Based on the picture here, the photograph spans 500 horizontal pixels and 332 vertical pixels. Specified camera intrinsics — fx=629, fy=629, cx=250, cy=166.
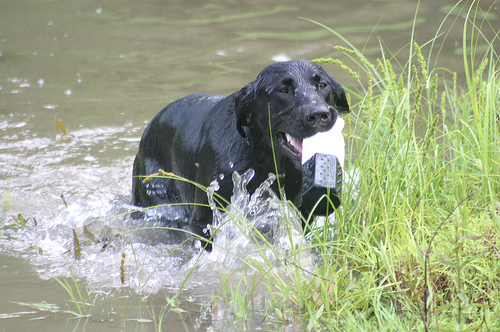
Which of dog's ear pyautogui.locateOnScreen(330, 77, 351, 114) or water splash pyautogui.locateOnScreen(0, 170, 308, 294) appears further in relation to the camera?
dog's ear pyautogui.locateOnScreen(330, 77, 351, 114)

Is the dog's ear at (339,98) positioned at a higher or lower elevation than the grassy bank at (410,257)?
higher

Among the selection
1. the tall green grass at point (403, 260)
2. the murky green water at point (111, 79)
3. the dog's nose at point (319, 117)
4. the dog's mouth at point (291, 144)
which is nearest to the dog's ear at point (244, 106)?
the dog's mouth at point (291, 144)

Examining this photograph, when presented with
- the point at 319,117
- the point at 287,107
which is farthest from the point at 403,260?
the point at 287,107

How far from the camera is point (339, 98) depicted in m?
3.80

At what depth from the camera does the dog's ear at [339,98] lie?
377cm

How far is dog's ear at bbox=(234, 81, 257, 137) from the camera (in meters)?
3.55

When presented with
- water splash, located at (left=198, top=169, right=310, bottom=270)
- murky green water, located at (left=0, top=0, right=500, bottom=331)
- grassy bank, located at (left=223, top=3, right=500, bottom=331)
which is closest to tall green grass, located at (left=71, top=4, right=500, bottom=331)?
grassy bank, located at (left=223, top=3, right=500, bottom=331)

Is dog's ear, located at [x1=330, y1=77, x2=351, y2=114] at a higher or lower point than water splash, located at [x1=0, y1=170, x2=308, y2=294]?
higher

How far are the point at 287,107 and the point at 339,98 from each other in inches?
21.0

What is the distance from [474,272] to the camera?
2.91 meters

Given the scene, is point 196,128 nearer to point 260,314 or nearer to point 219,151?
point 219,151

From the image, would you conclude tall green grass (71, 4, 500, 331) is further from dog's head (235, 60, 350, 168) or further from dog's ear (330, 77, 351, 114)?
dog's head (235, 60, 350, 168)

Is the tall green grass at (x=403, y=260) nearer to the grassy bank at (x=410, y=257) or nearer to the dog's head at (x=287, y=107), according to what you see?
the grassy bank at (x=410, y=257)

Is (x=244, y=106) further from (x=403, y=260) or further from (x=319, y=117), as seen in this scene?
(x=403, y=260)
